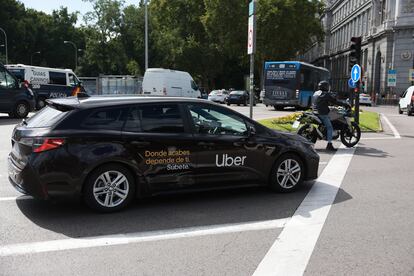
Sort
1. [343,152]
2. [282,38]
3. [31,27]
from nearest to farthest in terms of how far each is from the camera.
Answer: [343,152], [282,38], [31,27]

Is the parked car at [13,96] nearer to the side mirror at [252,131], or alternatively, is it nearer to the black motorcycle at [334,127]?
the black motorcycle at [334,127]

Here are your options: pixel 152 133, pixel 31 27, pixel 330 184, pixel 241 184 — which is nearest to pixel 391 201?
pixel 330 184

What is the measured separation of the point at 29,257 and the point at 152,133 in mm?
2241

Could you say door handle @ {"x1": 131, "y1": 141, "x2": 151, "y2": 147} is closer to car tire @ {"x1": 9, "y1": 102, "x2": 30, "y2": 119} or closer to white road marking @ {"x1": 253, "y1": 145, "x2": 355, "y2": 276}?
white road marking @ {"x1": 253, "y1": 145, "x2": 355, "y2": 276}

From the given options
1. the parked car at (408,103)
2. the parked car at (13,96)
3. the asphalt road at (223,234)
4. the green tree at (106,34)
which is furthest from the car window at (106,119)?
the green tree at (106,34)

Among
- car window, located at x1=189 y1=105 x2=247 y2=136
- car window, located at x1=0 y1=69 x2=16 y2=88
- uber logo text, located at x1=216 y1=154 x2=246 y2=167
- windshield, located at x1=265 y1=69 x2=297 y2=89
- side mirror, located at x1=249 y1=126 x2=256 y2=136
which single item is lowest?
uber logo text, located at x1=216 y1=154 x2=246 y2=167

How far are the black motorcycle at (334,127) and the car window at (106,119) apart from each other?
6882 millimetres

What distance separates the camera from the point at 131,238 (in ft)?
16.6

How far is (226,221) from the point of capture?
5.77 m

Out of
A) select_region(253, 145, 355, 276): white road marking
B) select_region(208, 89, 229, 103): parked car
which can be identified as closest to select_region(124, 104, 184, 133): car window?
select_region(253, 145, 355, 276): white road marking

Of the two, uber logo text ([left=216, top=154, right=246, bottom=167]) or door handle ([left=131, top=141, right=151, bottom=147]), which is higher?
door handle ([left=131, top=141, right=151, bottom=147])

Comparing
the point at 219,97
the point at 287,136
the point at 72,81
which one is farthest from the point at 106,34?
the point at 287,136

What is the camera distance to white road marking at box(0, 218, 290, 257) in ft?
15.4

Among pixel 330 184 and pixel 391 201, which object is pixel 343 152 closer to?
pixel 330 184
